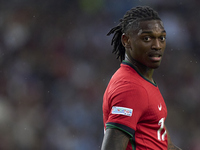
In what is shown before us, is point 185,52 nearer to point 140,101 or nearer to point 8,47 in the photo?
point 8,47

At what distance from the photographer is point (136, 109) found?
71.7 inches

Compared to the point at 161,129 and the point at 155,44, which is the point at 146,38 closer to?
the point at 155,44

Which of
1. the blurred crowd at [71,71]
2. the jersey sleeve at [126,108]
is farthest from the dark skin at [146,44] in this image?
the blurred crowd at [71,71]

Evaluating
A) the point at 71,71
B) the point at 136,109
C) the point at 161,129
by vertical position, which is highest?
the point at 136,109

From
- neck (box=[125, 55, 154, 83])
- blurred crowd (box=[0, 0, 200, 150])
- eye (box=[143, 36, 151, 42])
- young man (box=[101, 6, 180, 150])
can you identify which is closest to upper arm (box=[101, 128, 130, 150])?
young man (box=[101, 6, 180, 150])

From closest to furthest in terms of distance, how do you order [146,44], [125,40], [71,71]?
[146,44] < [125,40] < [71,71]

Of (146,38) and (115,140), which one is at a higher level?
(146,38)

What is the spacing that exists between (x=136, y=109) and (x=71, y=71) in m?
4.18

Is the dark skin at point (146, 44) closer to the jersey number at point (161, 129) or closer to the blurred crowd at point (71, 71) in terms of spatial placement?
the jersey number at point (161, 129)

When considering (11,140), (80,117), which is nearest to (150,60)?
(80,117)

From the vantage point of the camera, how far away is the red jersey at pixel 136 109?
1.80 metres

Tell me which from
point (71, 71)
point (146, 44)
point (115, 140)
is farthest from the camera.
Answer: point (71, 71)

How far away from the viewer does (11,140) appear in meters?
5.75

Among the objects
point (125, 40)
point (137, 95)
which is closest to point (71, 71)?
point (125, 40)
